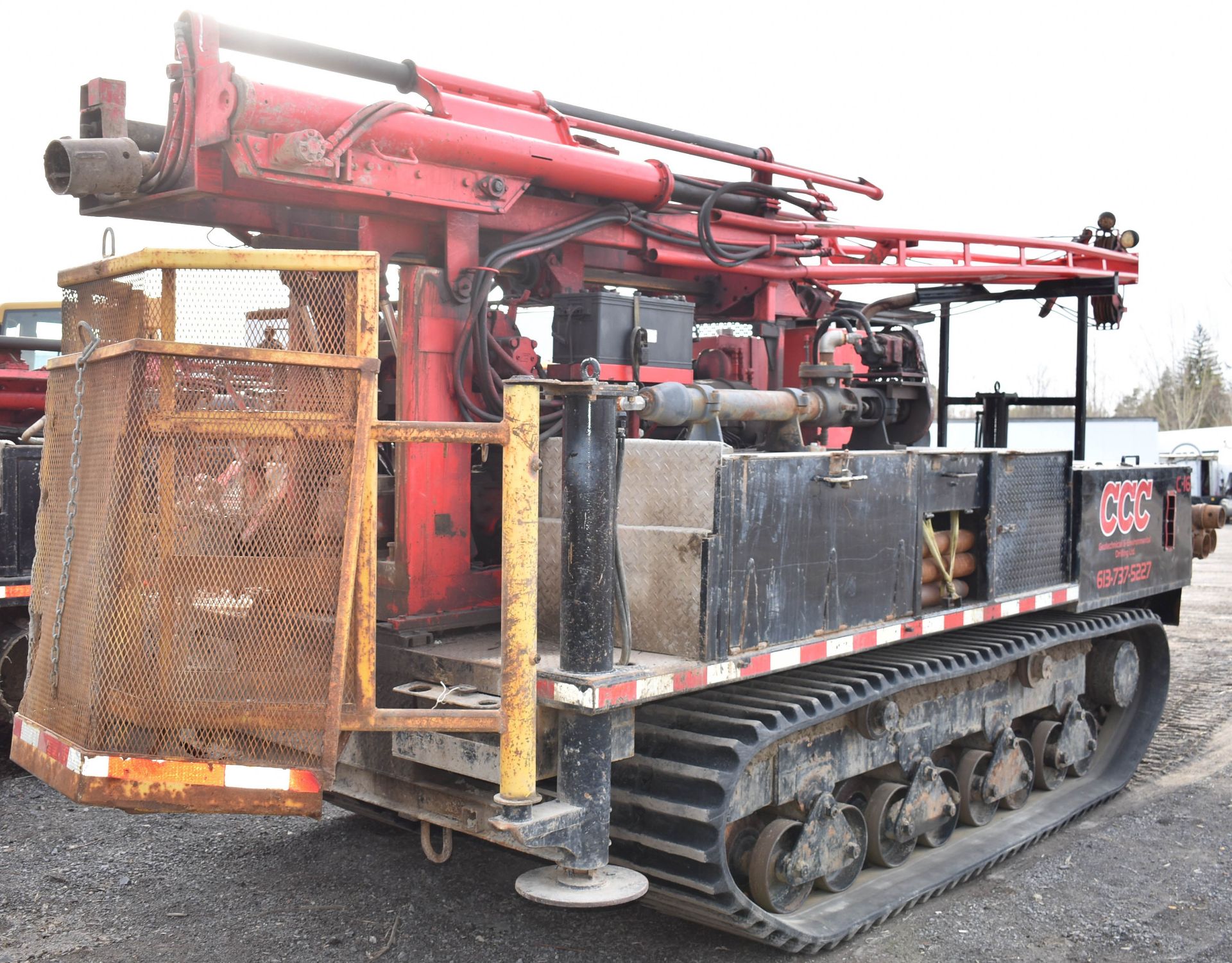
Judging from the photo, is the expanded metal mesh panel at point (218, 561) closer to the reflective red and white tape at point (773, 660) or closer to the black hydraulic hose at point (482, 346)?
the reflective red and white tape at point (773, 660)

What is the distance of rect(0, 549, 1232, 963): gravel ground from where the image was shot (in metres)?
4.86

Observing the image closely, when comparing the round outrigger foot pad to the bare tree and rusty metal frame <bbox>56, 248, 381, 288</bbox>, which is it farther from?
the bare tree

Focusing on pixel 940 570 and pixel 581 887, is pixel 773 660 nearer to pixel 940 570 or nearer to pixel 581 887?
pixel 581 887

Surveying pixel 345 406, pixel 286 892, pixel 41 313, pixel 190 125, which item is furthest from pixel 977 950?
pixel 41 313

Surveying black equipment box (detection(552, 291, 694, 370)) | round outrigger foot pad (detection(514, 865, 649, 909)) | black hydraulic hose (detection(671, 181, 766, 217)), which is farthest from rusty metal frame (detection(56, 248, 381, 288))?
black hydraulic hose (detection(671, 181, 766, 217))

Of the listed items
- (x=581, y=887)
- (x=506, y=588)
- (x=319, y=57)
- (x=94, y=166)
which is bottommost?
(x=581, y=887)

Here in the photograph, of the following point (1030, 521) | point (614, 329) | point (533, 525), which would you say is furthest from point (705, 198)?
point (533, 525)

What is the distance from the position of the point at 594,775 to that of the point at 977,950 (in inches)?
77.4

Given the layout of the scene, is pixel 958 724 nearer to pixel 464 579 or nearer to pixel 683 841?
pixel 683 841

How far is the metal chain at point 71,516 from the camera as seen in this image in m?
3.93

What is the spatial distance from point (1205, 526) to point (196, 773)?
715cm

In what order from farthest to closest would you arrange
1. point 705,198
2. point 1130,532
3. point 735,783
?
point 1130,532
point 705,198
point 735,783

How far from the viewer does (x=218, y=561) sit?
12.1ft

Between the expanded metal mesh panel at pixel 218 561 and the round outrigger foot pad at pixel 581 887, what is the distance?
2.71 feet
